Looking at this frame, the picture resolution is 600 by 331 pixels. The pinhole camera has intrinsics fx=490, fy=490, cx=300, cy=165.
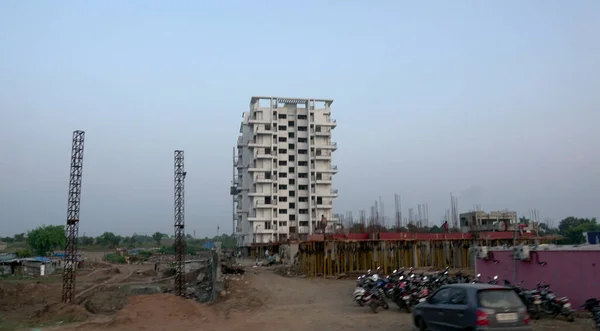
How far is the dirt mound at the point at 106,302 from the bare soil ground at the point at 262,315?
823cm

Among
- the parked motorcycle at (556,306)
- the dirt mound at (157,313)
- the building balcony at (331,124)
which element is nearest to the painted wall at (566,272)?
the parked motorcycle at (556,306)

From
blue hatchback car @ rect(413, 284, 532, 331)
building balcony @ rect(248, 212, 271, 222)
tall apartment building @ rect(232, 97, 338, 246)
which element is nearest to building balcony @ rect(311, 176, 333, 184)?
tall apartment building @ rect(232, 97, 338, 246)

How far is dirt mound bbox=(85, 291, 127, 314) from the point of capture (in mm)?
26397

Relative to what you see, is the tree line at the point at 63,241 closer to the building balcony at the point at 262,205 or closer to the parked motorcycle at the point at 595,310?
the building balcony at the point at 262,205

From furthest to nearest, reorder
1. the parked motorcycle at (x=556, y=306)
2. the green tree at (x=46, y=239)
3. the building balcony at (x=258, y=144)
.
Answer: the green tree at (x=46, y=239) → the building balcony at (x=258, y=144) → the parked motorcycle at (x=556, y=306)

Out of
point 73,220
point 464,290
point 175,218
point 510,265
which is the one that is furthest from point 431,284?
point 175,218

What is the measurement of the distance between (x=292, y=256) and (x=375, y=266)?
981cm

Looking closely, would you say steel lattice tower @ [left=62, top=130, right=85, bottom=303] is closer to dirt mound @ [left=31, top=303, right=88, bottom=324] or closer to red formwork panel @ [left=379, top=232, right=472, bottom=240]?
dirt mound @ [left=31, top=303, right=88, bottom=324]

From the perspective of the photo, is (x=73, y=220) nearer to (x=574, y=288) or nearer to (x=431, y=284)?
(x=431, y=284)

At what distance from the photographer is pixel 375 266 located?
31.0m

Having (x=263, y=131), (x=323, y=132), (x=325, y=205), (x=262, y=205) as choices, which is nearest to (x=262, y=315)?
(x=262, y=205)

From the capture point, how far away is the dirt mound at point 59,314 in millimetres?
20719

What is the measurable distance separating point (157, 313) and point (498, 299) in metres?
11.2

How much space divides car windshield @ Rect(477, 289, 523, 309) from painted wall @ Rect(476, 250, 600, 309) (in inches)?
241
